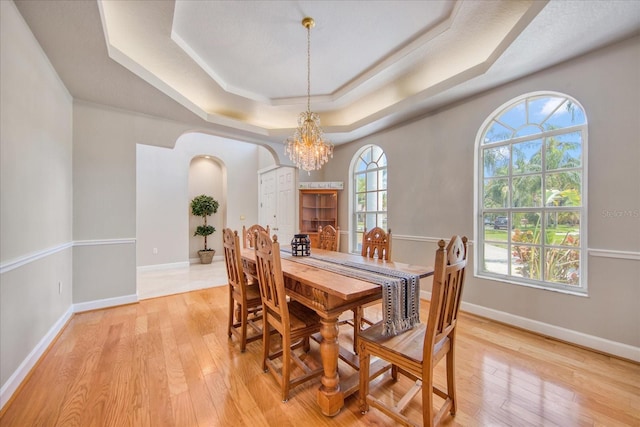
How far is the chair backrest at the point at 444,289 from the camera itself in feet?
4.10

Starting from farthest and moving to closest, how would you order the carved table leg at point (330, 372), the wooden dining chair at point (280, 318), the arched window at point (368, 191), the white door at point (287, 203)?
the white door at point (287, 203) → the arched window at point (368, 191) → the wooden dining chair at point (280, 318) → the carved table leg at point (330, 372)

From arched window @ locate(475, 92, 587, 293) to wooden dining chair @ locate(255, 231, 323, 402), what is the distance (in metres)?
2.33

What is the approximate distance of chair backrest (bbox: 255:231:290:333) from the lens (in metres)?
1.66

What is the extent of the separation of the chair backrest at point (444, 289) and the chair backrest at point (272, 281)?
875 millimetres

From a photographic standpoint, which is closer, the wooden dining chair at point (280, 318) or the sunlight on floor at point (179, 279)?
the wooden dining chair at point (280, 318)

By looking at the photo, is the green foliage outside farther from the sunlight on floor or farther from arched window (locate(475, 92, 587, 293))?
the sunlight on floor

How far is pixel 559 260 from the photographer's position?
2529 millimetres

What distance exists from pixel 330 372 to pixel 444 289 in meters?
0.88

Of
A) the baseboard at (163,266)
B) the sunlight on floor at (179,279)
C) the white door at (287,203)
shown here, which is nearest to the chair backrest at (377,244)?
the white door at (287,203)

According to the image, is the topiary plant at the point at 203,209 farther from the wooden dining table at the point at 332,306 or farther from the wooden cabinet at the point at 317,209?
the wooden dining table at the point at 332,306

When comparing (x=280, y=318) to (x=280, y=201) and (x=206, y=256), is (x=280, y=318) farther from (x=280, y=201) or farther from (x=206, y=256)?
(x=206, y=256)

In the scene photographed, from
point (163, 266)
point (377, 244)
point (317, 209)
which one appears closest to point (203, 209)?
point (163, 266)

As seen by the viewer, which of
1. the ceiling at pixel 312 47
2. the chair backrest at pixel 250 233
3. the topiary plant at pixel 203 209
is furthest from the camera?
the topiary plant at pixel 203 209

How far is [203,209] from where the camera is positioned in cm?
614
